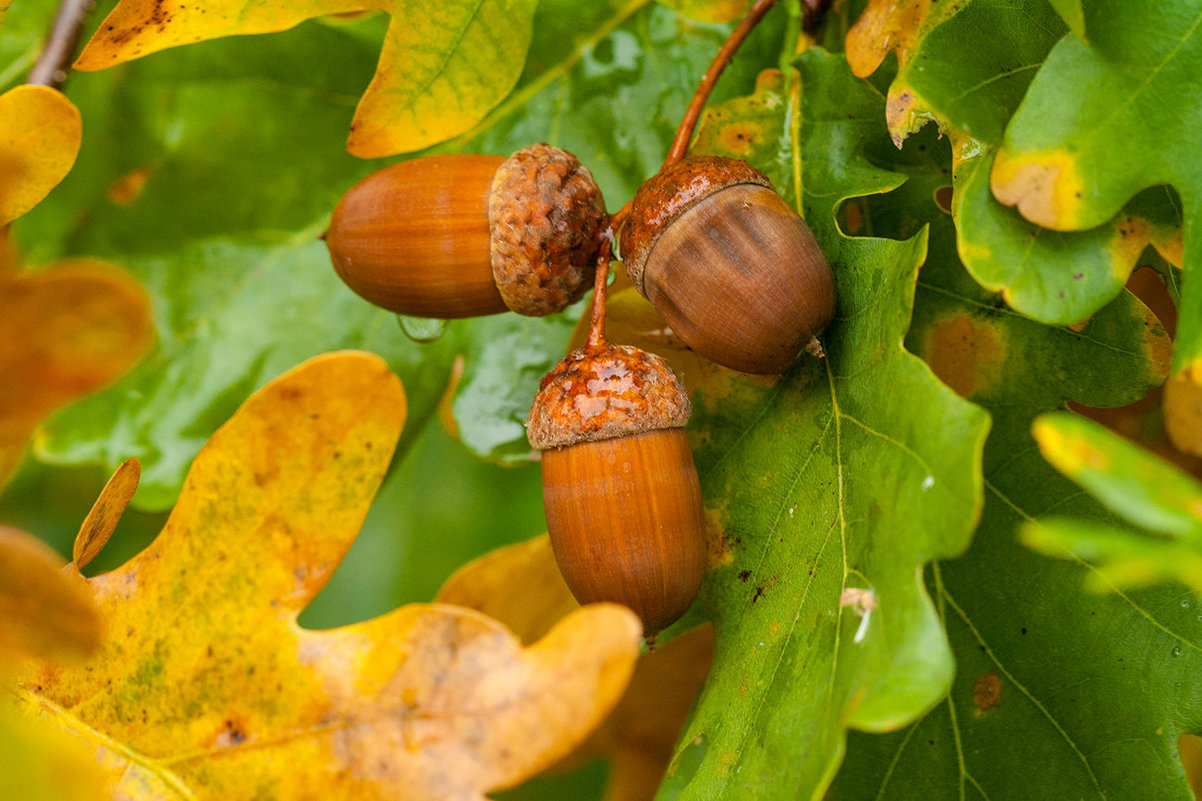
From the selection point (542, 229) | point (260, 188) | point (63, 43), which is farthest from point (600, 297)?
point (63, 43)

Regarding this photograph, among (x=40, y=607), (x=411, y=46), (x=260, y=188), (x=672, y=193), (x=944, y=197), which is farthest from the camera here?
(x=260, y=188)

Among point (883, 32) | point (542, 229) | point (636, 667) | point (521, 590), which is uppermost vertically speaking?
point (883, 32)

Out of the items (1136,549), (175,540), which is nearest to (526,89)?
(175,540)

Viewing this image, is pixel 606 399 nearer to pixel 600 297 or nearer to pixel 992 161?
pixel 600 297

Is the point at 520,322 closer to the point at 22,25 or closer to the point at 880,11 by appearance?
the point at 880,11

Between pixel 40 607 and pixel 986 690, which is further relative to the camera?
pixel 986 690

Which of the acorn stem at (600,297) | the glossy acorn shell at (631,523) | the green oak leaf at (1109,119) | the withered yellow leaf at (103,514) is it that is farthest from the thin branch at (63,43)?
the green oak leaf at (1109,119)

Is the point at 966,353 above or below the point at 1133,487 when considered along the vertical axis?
below
